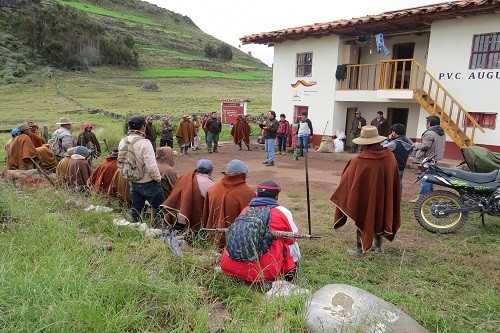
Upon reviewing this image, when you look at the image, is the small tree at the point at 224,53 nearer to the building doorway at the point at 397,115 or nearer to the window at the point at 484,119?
the building doorway at the point at 397,115

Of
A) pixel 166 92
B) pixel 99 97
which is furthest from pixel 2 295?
pixel 166 92

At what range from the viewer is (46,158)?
8.40m

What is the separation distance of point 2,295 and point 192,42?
79398 millimetres

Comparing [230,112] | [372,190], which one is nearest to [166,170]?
[372,190]

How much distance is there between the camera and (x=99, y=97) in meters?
32.1

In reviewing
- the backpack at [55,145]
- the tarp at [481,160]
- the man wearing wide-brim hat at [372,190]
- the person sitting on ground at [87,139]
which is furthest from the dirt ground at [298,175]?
the backpack at [55,145]

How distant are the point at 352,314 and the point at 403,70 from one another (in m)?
10.9

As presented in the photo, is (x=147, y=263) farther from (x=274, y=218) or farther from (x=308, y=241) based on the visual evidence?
(x=308, y=241)

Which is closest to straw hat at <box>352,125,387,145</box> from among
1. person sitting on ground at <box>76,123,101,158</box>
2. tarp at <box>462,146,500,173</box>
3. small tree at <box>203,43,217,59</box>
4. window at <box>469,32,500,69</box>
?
tarp at <box>462,146,500,173</box>

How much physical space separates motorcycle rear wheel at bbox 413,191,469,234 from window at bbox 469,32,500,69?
7.15 metres

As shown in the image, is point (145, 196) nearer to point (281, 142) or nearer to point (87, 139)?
point (87, 139)

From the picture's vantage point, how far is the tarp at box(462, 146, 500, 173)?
566 centimetres

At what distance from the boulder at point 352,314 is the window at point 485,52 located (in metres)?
10.5

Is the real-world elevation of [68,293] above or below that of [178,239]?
above
